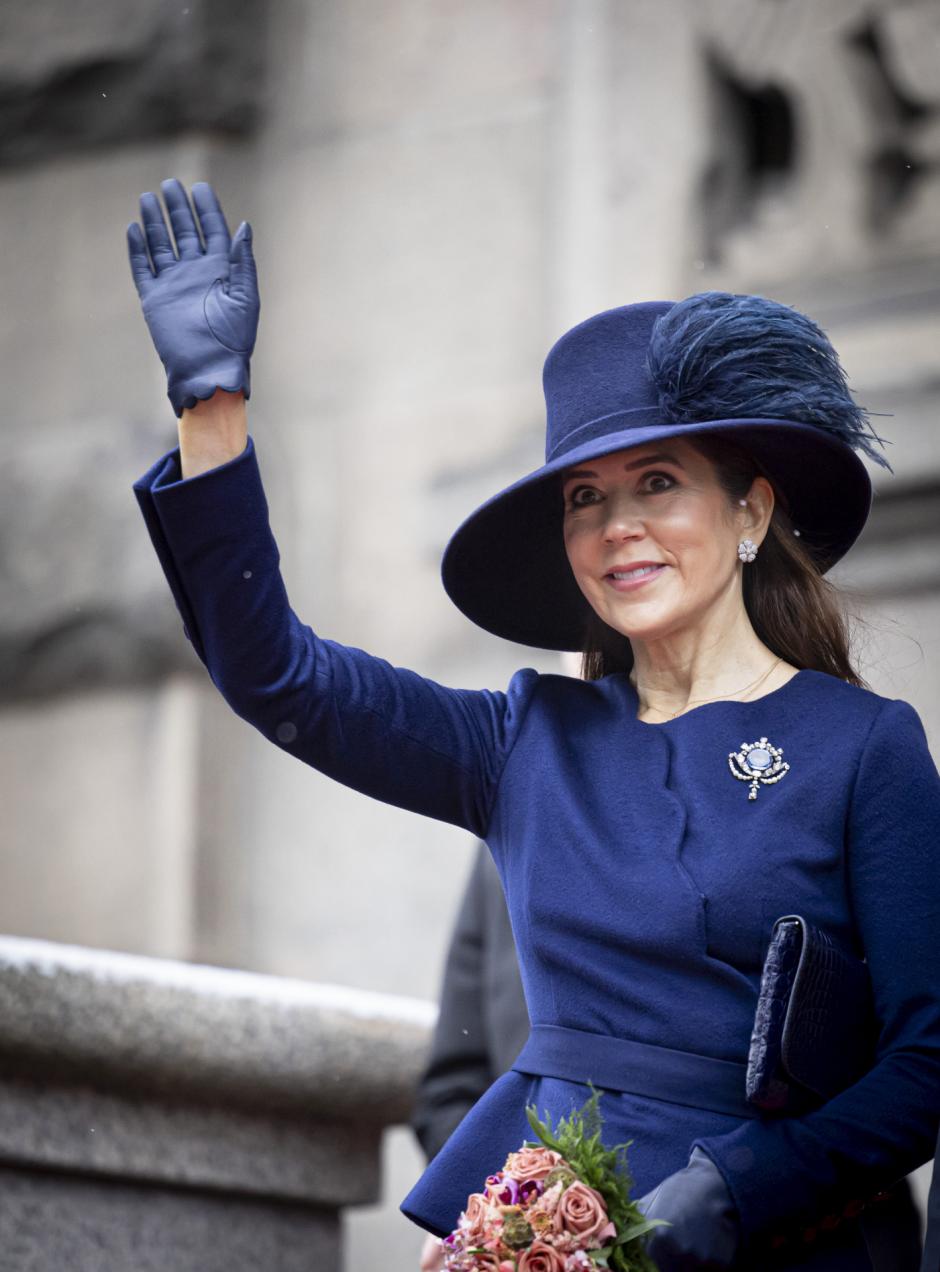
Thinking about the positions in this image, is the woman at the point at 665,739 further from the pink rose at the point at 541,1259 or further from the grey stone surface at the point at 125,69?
the grey stone surface at the point at 125,69

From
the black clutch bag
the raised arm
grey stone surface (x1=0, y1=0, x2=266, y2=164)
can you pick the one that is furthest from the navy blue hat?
grey stone surface (x1=0, y1=0, x2=266, y2=164)

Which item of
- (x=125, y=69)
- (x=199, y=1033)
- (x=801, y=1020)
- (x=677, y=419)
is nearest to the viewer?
(x=801, y=1020)

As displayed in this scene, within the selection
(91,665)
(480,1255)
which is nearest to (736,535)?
(480,1255)

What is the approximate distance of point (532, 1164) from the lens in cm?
167

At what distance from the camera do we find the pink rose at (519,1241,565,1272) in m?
1.60

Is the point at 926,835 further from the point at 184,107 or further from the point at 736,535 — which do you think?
the point at 184,107

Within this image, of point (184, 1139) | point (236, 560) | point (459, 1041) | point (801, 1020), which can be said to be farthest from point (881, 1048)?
point (459, 1041)

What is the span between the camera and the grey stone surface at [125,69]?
182 inches

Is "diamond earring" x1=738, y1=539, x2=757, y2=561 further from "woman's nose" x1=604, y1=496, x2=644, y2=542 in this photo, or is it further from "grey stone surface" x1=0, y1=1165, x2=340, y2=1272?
"grey stone surface" x1=0, y1=1165, x2=340, y2=1272

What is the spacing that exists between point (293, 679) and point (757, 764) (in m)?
0.43

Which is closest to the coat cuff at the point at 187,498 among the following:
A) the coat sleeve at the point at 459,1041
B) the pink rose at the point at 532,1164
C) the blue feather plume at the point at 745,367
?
the blue feather plume at the point at 745,367

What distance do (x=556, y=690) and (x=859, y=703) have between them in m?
0.30

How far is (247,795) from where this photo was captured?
4523mm

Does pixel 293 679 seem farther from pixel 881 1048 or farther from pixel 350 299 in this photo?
pixel 350 299
